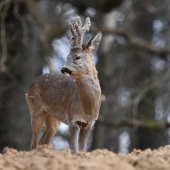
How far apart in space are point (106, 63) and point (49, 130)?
22.0 feet

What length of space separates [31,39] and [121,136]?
7319 mm

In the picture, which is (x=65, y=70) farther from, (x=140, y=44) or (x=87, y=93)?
(x=140, y=44)

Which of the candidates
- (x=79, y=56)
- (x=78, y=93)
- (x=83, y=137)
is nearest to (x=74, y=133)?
(x=83, y=137)

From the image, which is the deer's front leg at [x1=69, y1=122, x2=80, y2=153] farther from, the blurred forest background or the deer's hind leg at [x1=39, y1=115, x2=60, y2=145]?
the blurred forest background

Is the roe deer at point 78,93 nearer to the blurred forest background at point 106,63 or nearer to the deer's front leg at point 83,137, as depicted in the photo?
the deer's front leg at point 83,137

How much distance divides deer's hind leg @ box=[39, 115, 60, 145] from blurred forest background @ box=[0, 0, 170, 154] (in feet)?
5.87

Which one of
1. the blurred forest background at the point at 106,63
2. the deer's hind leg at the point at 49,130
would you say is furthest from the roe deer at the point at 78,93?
the blurred forest background at the point at 106,63

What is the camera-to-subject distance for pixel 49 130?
228 inches

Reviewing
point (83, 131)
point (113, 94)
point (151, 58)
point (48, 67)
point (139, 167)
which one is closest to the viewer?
point (139, 167)

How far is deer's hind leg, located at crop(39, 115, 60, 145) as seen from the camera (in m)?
5.77

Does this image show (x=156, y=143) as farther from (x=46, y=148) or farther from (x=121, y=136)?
(x=46, y=148)

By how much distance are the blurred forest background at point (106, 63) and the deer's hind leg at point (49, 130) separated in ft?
5.87

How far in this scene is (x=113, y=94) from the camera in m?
13.2

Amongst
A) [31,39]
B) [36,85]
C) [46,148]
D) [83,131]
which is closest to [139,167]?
[46,148]
